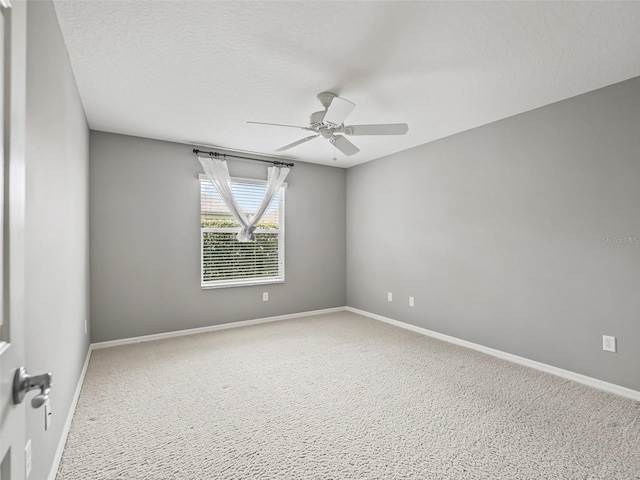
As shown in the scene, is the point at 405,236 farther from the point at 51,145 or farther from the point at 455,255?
the point at 51,145

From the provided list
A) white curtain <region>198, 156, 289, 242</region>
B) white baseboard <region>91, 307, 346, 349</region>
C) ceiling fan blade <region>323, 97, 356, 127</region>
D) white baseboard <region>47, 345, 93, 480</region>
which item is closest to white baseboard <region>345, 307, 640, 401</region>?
white baseboard <region>91, 307, 346, 349</region>

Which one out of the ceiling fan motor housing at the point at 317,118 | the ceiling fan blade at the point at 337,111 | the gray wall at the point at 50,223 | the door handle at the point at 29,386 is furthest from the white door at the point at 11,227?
the ceiling fan motor housing at the point at 317,118

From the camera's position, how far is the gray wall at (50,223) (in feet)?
4.58

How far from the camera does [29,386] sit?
73 centimetres

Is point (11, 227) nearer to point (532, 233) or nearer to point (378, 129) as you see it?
point (378, 129)

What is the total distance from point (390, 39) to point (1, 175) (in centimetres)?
212

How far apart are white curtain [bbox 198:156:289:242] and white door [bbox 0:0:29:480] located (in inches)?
148

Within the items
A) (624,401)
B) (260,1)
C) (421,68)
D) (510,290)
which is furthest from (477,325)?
(260,1)

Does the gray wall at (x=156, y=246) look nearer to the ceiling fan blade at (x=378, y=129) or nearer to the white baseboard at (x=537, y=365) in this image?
the white baseboard at (x=537, y=365)

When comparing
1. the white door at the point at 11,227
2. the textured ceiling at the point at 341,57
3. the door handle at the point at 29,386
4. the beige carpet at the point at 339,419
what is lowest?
Result: the beige carpet at the point at 339,419

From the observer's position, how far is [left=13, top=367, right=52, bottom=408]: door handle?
712 millimetres

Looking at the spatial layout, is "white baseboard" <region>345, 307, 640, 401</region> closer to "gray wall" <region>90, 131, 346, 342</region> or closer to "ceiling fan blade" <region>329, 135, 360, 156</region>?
"gray wall" <region>90, 131, 346, 342</region>

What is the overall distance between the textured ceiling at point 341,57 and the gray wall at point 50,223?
0.38 m

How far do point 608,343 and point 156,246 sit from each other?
4.55 meters
